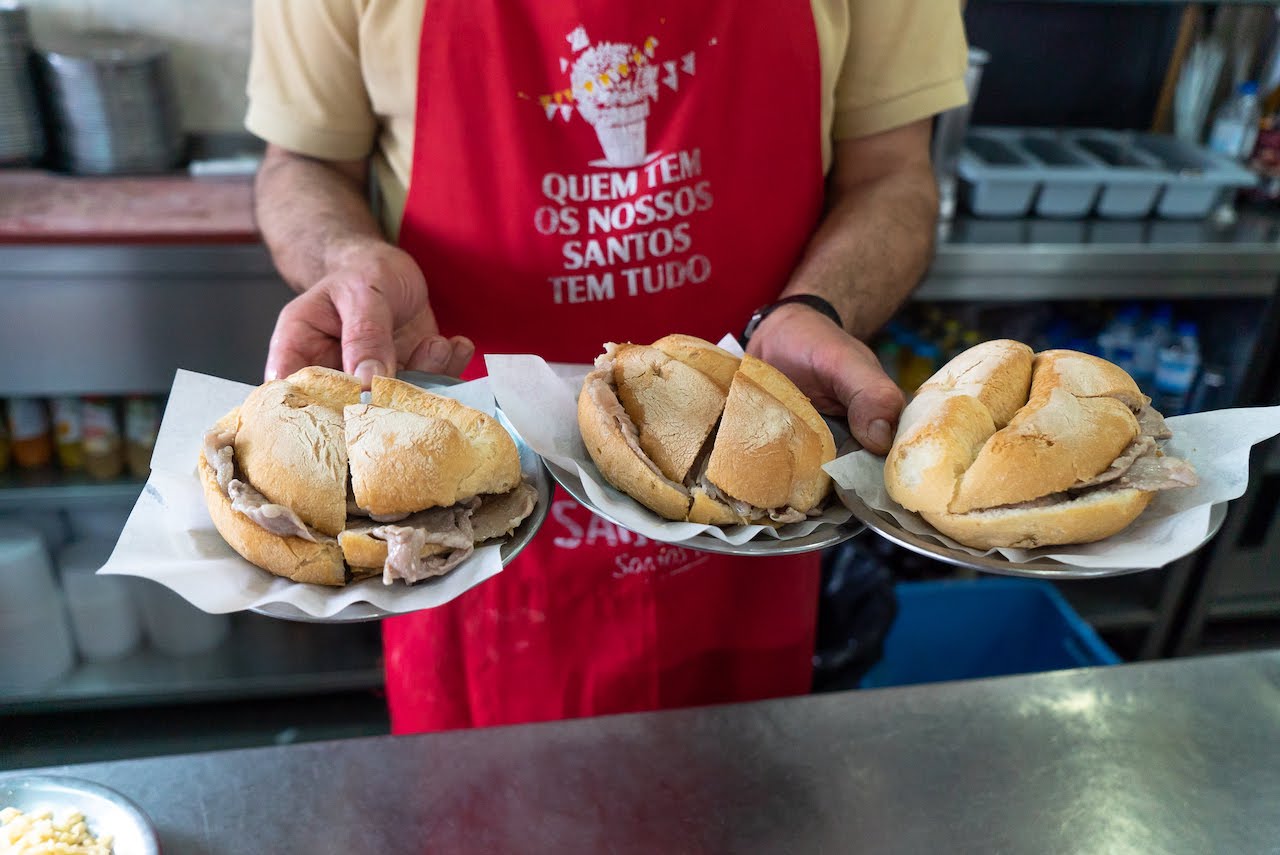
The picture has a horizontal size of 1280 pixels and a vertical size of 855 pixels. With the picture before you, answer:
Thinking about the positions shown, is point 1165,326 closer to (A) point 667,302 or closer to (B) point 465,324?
(A) point 667,302

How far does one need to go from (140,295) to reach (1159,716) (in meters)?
2.52

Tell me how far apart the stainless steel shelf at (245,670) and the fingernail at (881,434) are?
2.36 metres

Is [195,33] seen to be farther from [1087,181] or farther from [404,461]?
[1087,181]

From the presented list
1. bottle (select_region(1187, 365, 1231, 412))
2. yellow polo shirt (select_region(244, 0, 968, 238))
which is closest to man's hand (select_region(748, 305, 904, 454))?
yellow polo shirt (select_region(244, 0, 968, 238))

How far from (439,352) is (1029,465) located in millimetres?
875

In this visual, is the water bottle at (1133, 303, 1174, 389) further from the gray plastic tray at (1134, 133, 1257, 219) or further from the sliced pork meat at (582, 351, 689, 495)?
the sliced pork meat at (582, 351, 689, 495)

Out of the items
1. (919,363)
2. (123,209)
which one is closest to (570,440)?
(123,209)

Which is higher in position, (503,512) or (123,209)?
(503,512)

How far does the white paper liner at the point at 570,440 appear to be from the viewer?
1157mm

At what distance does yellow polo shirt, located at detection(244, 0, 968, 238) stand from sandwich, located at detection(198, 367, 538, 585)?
729 millimetres

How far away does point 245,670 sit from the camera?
10.3 feet

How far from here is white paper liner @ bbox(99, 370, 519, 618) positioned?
39.4 inches

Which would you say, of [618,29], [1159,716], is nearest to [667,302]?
[618,29]

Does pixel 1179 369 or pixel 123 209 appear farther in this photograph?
pixel 1179 369
